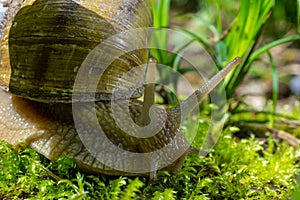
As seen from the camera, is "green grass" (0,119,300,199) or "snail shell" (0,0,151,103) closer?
"green grass" (0,119,300,199)

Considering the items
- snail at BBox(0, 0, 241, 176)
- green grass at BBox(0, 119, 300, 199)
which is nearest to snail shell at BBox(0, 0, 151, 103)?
snail at BBox(0, 0, 241, 176)

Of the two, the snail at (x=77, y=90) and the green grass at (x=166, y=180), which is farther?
the snail at (x=77, y=90)

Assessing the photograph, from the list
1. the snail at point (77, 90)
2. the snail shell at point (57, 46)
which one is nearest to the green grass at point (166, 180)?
the snail at point (77, 90)

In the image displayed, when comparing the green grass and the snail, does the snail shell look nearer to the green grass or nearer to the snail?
the snail

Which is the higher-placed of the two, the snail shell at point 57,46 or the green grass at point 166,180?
the snail shell at point 57,46

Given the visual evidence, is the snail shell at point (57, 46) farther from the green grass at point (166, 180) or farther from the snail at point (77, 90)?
the green grass at point (166, 180)

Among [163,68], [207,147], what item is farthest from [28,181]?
[163,68]

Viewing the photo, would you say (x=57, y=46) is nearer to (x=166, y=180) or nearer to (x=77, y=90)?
(x=77, y=90)
